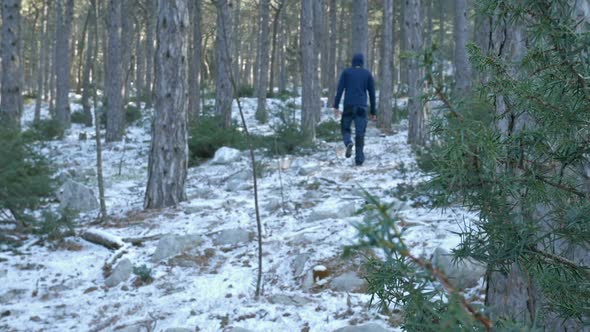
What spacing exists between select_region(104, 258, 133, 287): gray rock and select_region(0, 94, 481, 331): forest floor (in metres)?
0.06

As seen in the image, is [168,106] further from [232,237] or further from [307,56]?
[307,56]

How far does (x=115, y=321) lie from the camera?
396cm

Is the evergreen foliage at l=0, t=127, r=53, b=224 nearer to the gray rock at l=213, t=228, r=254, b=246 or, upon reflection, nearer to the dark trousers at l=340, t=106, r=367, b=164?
the gray rock at l=213, t=228, r=254, b=246

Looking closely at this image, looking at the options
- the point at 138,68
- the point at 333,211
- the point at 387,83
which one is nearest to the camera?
the point at 333,211

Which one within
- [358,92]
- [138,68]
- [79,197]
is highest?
[138,68]

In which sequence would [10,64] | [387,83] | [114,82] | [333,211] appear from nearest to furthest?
[333,211] < [10,64] < [114,82] < [387,83]

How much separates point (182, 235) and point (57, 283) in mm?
1244

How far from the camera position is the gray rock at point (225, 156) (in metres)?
10.1

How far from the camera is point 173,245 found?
17.0 feet

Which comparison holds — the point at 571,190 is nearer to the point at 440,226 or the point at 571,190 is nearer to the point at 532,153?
the point at 532,153

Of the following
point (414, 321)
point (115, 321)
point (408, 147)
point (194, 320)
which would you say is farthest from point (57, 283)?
point (408, 147)

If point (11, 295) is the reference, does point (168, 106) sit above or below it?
above

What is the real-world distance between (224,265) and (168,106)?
8.73ft

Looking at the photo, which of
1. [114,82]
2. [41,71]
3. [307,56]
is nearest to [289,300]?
[307,56]
